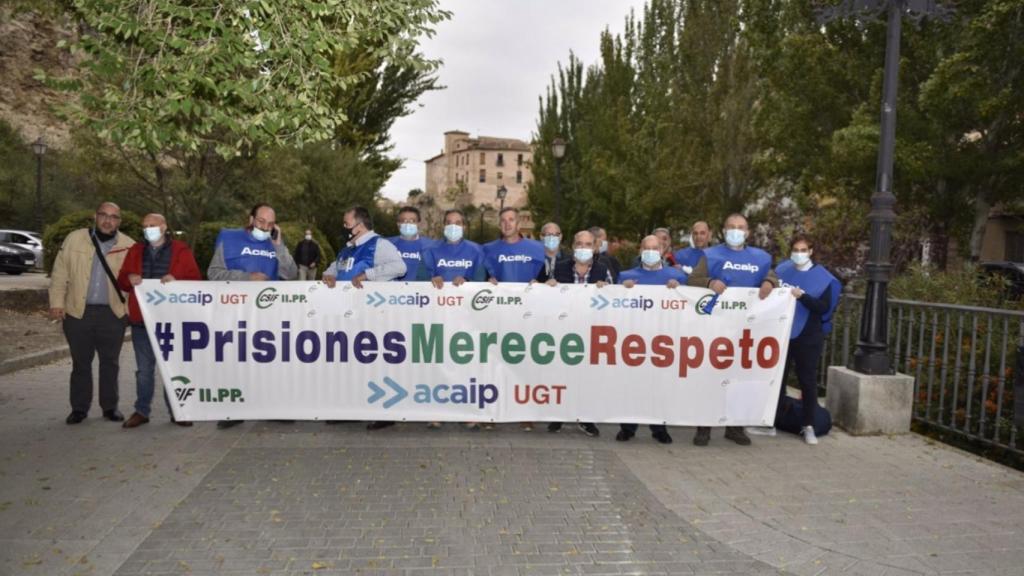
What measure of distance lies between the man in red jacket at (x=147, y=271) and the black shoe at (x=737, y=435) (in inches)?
198

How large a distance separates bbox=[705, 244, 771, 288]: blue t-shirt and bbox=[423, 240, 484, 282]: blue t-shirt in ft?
7.37

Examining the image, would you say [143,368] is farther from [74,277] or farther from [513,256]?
[513,256]

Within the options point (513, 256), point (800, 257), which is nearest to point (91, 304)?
point (513, 256)

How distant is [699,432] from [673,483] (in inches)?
56.5

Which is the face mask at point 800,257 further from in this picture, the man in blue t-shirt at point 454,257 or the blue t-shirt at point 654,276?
the man in blue t-shirt at point 454,257

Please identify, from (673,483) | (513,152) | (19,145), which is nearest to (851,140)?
(673,483)

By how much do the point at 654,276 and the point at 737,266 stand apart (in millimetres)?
774

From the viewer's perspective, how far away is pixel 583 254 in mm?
7379

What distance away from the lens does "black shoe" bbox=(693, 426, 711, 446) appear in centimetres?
707

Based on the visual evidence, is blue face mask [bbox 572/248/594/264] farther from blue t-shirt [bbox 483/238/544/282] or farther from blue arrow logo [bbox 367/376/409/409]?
blue arrow logo [bbox 367/376/409/409]

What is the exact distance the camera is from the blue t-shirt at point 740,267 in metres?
7.30

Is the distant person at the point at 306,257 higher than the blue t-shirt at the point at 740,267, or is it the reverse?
the blue t-shirt at the point at 740,267

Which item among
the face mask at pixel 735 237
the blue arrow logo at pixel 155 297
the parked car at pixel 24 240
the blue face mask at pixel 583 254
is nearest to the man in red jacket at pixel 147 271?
the blue arrow logo at pixel 155 297

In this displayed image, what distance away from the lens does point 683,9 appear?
25.2 metres
